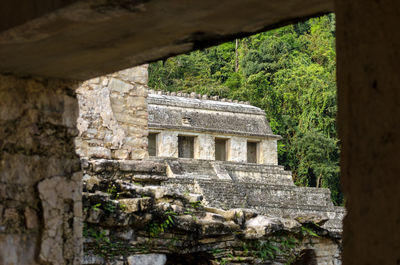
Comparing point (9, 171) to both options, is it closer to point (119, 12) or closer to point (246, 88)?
point (119, 12)

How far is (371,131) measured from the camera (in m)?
1.25

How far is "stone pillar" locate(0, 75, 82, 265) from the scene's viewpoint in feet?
8.88

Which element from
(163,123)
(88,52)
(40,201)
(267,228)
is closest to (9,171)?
(40,201)

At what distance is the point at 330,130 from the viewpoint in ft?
A: 79.5

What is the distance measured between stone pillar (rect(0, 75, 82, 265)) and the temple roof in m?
14.8

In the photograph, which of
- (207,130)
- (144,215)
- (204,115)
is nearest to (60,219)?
(144,215)

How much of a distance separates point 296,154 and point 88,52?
73.2 ft

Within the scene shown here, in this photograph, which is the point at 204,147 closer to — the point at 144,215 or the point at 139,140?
the point at 139,140

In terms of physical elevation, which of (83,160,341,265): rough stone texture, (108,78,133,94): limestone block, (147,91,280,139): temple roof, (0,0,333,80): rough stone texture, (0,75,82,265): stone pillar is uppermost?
(147,91,280,139): temple roof

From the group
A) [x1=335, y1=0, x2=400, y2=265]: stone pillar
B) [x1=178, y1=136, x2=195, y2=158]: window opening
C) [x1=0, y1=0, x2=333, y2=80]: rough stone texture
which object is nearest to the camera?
[x1=335, y1=0, x2=400, y2=265]: stone pillar

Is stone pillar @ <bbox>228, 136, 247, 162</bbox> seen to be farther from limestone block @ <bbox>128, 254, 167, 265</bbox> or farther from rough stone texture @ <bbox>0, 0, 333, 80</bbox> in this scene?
rough stone texture @ <bbox>0, 0, 333, 80</bbox>

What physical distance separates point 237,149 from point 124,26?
17.9 metres

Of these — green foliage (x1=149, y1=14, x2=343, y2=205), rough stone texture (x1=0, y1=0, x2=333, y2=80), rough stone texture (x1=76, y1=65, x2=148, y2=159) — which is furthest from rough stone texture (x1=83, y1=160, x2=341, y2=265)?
green foliage (x1=149, y1=14, x2=343, y2=205)

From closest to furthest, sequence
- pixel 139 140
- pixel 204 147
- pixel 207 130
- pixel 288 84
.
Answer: pixel 139 140 → pixel 207 130 → pixel 204 147 → pixel 288 84
